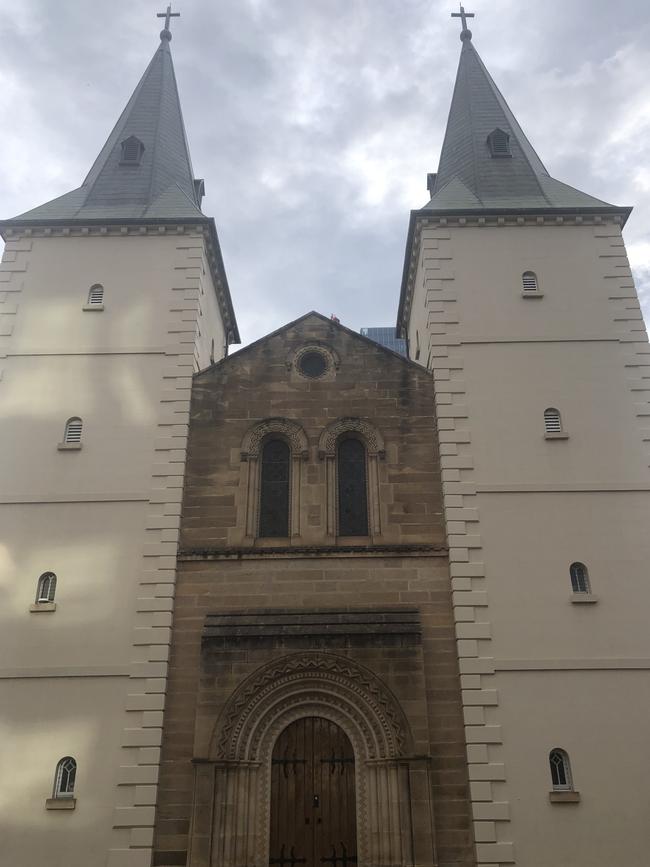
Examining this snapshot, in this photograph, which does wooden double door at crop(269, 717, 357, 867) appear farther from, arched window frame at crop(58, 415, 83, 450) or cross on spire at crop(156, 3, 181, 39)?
cross on spire at crop(156, 3, 181, 39)

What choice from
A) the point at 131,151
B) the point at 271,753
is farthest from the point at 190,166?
the point at 271,753

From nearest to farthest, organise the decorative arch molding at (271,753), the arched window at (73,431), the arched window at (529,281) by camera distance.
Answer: the decorative arch molding at (271,753), the arched window at (73,431), the arched window at (529,281)

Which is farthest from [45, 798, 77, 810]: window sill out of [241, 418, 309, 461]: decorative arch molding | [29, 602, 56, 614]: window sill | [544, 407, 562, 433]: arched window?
[544, 407, 562, 433]: arched window

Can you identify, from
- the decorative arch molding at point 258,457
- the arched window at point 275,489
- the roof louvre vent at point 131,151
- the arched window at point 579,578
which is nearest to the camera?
the arched window at point 579,578

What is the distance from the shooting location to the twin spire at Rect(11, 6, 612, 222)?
1908 centimetres

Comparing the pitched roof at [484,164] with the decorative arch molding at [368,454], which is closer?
the decorative arch molding at [368,454]

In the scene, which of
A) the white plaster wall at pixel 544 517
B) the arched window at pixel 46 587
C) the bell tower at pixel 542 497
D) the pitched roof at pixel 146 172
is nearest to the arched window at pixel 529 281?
the bell tower at pixel 542 497

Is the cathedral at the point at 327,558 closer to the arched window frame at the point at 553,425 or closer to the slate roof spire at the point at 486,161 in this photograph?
the arched window frame at the point at 553,425

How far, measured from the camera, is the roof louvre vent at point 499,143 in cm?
2098

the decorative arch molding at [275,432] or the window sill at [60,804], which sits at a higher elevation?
the decorative arch molding at [275,432]

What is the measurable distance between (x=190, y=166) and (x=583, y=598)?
16.6 m

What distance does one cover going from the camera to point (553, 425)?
1596 centimetres

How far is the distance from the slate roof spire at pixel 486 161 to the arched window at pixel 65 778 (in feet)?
45.5

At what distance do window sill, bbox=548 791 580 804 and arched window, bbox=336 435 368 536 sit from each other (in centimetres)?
554
